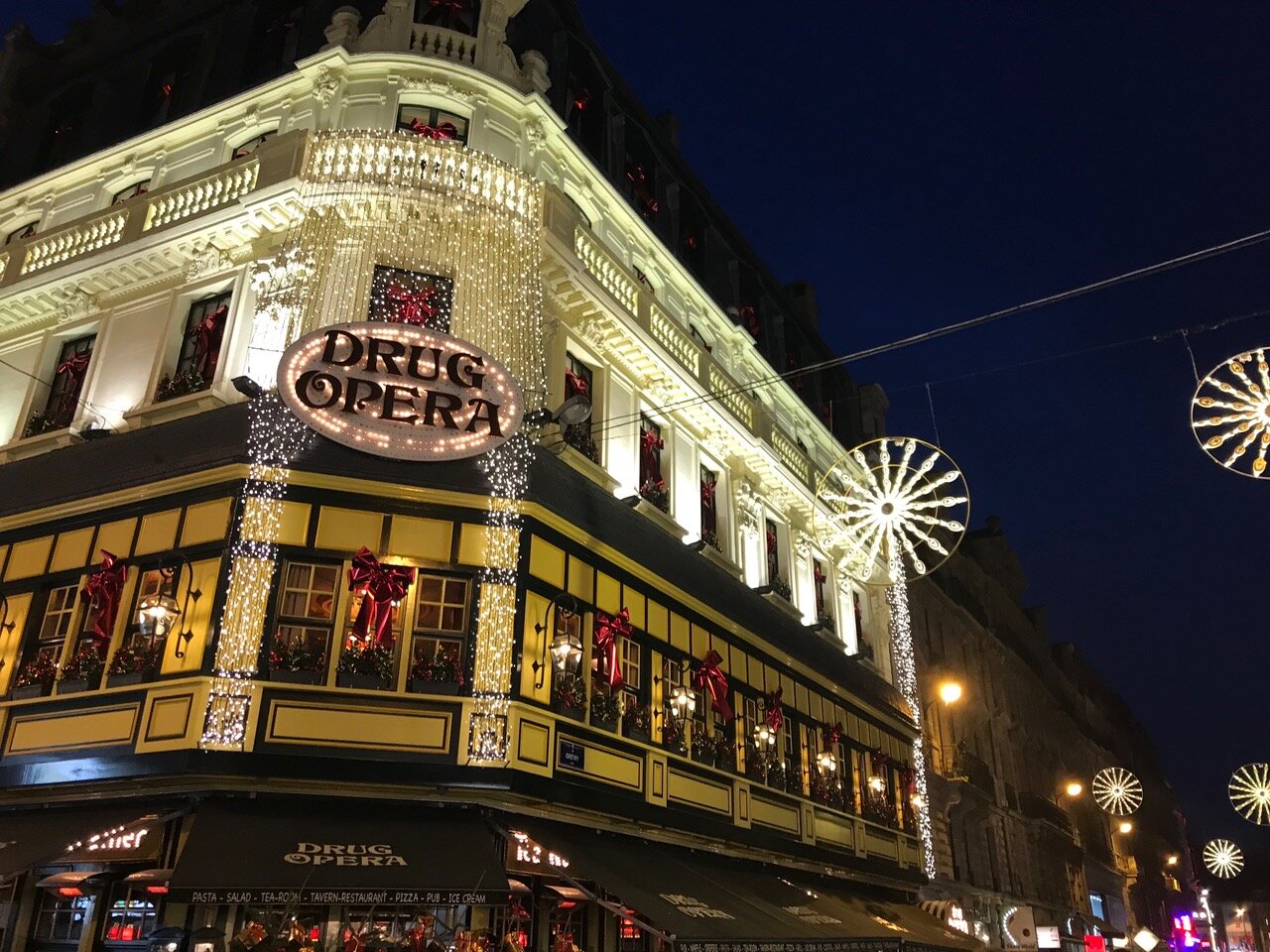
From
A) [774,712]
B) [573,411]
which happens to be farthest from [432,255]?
[774,712]

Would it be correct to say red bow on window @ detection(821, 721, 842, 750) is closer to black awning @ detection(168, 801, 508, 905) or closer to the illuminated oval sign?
black awning @ detection(168, 801, 508, 905)

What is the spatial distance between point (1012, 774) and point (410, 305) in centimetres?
3887

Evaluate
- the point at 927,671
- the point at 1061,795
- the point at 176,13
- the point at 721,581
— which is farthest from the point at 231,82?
the point at 1061,795

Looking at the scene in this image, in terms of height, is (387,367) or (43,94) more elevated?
(43,94)

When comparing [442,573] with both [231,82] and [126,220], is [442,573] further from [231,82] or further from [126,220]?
[231,82]

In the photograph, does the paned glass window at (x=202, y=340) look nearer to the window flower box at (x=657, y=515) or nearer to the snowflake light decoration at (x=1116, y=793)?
the window flower box at (x=657, y=515)

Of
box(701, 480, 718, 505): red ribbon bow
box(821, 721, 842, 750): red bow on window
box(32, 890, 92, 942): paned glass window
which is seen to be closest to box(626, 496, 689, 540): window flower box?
box(701, 480, 718, 505): red ribbon bow

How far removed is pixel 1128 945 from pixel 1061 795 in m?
11.5

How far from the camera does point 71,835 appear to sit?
12797mm

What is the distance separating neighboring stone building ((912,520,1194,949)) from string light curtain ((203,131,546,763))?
1485 centimetres

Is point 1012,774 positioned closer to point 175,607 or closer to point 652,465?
point 652,465

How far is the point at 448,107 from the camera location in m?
18.4

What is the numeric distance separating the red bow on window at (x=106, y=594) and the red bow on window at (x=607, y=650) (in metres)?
7.26

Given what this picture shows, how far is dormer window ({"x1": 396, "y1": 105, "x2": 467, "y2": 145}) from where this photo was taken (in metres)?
17.7
